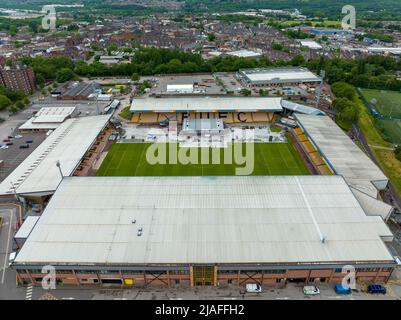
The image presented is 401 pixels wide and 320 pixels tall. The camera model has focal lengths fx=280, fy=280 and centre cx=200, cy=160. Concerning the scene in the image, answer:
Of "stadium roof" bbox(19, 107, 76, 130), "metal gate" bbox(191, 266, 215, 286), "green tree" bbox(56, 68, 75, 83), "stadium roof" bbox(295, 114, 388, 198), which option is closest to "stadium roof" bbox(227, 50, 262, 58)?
"green tree" bbox(56, 68, 75, 83)

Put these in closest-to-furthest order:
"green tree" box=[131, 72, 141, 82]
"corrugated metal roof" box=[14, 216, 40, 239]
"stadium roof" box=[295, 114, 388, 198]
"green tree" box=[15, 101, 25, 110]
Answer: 1. "corrugated metal roof" box=[14, 216, 40, 239]
2. "stadium roof" box=[295, 114, 388, 198]
3. "green tree" box=[15, 101, 25, 110]
4. "green tree" box=[131, 72, 141, 82]

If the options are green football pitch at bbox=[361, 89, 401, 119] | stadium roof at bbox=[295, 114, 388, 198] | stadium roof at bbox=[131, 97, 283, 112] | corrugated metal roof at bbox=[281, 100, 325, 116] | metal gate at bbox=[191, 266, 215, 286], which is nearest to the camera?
metal gate at bbox=[191, 266, 215, 286]

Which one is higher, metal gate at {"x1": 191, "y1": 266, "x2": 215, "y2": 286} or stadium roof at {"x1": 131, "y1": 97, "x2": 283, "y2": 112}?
stadium roof at {"x1": 131, "y1": 97, "x2": 283, "y2": 112}

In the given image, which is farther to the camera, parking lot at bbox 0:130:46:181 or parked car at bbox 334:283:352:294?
parking lot at bbox 0:130:46:181

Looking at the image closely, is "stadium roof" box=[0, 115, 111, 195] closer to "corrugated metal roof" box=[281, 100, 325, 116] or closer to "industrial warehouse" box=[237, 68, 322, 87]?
"corrugated metal roof" box=[281, 100, 325, 116]

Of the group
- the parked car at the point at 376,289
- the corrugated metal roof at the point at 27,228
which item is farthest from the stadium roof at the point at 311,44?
the corrugated metal roof at the point at 27,228

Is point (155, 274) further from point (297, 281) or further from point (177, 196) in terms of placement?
point (297, 281)
